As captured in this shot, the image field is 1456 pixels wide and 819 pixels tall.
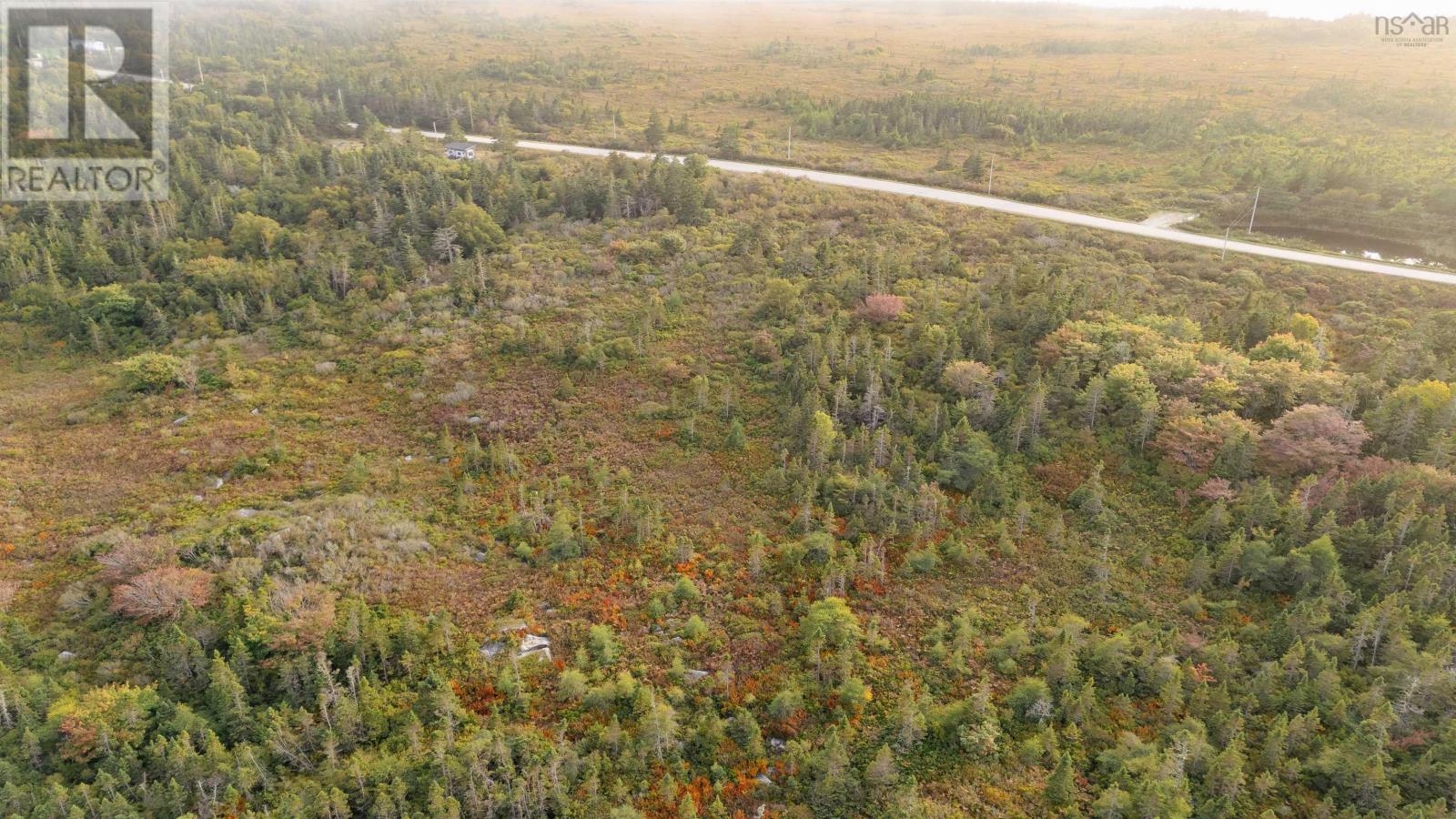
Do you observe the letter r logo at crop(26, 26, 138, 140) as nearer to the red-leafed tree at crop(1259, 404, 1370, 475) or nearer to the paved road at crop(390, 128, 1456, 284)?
the paved road at crop(390, 128, 1456, 284)

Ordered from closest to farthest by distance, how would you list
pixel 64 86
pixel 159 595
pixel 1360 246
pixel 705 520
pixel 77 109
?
pixel 159 595 < pixel 705 520 < pixel 1360 246 < pixel 77 109 < pixel 64 86

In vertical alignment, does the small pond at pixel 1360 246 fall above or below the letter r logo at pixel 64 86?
below

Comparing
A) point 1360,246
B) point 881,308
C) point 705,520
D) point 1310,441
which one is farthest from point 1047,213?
point 705,520

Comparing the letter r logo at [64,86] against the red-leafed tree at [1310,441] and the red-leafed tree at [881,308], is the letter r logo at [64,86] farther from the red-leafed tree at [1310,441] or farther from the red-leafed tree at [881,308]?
the red-leafed tree at [1310,441]

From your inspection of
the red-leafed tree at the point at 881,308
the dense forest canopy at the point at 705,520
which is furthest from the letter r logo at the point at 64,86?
the red-leafed tree at the point at 881,308

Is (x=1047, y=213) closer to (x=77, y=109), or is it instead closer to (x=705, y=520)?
(x=705, y=520)

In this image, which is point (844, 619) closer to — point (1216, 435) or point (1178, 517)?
point (1178, 517)

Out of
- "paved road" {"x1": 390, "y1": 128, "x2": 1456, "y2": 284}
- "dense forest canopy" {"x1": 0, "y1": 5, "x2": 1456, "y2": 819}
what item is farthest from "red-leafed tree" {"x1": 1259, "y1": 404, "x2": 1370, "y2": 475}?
"paved road" {"x1": 390, "y1": 128, "x2": 1456, "y2": 284}
